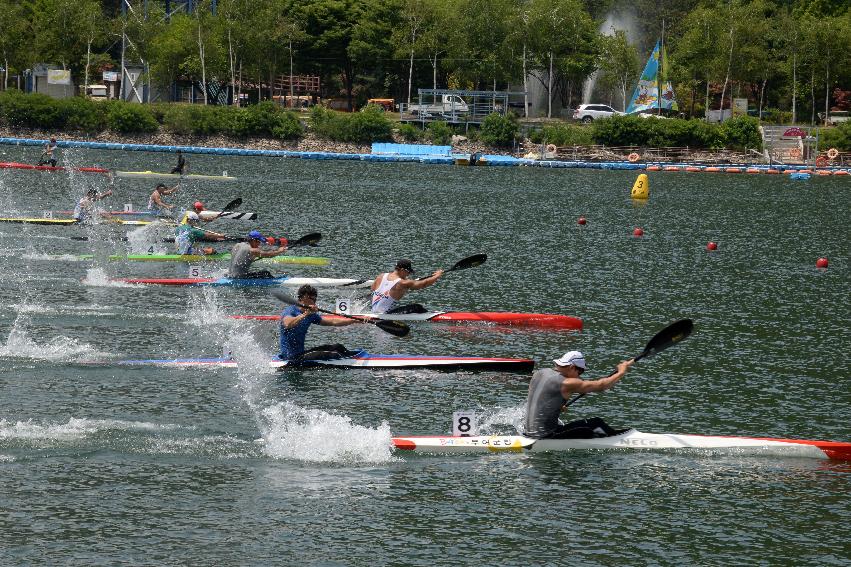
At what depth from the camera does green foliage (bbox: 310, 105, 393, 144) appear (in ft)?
361

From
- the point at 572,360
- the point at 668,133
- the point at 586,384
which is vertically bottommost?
the point at 586,384

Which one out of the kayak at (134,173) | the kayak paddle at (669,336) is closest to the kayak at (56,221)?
the kayak at (134,173)

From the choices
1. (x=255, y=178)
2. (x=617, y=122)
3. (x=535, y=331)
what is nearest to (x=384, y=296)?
(x=535, y=331)

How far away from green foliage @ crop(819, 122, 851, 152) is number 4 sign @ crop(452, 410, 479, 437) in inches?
3675

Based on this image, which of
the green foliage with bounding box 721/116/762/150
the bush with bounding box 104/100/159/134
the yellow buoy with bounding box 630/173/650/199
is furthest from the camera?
the bush with bounding box 104/100/159/134

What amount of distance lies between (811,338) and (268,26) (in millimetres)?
91315

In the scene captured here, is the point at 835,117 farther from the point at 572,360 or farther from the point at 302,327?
the point at 572,360

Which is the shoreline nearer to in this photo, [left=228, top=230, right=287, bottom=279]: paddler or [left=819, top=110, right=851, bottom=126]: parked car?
[left=819, top=110, right=851, bottom=126]: parked car

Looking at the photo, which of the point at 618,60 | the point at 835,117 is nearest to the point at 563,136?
the point at 618,60

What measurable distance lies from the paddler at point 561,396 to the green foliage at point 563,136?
3522 inches

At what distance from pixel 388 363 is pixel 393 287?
4921 mm

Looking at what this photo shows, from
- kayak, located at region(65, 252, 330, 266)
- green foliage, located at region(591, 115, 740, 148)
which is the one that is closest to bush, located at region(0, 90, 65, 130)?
green foliage, located at region(591, 115, 740, 148)

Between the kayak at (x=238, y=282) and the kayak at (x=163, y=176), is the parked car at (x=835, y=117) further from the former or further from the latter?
the kayak at (x=238, y=282)

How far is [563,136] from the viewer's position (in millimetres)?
109250
